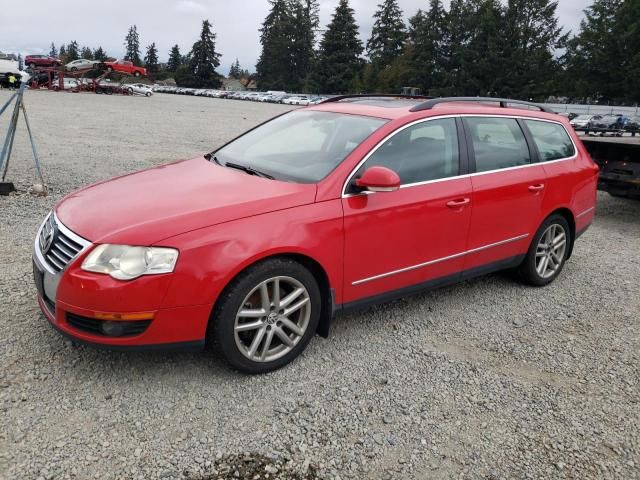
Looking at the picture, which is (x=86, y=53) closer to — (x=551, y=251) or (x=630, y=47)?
(x=630, y=47)

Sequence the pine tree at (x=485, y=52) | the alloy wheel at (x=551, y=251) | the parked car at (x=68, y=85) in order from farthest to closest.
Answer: the pine tree at (x=485, y=52) < the parked car at (x=68, y=85) < the alloy wheel at (x=551, y=251)

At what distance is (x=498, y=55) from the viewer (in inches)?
2682

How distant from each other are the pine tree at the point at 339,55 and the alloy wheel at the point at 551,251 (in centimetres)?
8267

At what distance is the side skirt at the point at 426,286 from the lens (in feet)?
12.1

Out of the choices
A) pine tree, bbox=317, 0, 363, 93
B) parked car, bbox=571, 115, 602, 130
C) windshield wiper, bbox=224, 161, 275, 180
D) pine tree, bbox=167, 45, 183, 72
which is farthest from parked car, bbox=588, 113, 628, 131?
pine tree, bbox=167, 45, 183, 72

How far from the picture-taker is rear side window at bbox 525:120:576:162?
4.95 meters

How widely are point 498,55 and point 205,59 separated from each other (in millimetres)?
54440

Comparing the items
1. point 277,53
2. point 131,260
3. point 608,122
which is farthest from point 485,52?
point 131,260

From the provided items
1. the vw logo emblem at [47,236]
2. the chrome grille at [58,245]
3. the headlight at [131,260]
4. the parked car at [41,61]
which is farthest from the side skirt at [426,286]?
the parked car at [41,61]

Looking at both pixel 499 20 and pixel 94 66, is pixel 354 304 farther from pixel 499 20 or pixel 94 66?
pixel 499 20

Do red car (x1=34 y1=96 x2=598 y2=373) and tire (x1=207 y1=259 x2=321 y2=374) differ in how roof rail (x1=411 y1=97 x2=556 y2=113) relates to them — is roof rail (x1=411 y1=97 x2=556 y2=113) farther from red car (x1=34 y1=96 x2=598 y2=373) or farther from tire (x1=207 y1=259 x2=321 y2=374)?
tire (x1=207 y1=259 x2=321 y2=374)

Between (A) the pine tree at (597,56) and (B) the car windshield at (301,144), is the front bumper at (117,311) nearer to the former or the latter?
(B) the car windshield at (301,144)

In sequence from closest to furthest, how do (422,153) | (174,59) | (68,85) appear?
(422,153), (68,85), (174,59)

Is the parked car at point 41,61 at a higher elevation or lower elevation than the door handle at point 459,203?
higher
